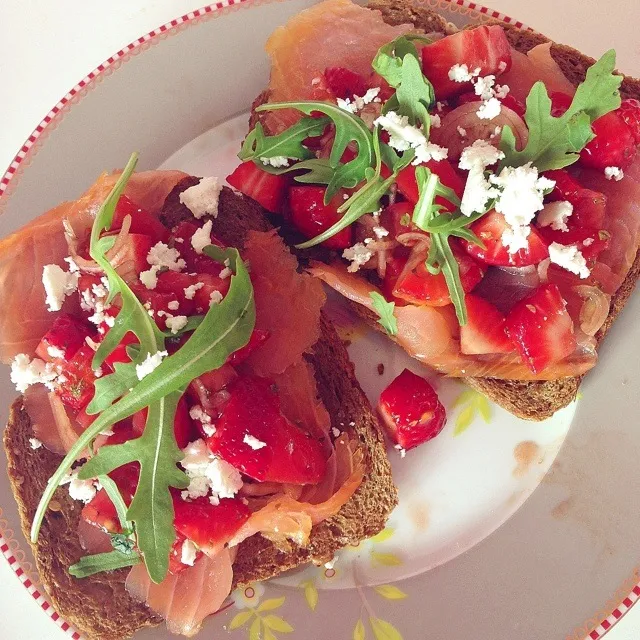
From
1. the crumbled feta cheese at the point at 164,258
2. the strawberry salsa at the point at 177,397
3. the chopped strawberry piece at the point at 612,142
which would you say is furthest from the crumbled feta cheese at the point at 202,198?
the chopped strawberry piece at the point at 612,142

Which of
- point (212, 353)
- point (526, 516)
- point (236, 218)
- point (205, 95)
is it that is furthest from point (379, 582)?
point (205, 95)

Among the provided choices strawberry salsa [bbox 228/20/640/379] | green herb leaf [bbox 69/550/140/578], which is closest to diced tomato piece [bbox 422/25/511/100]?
strawberry salsa [bbox 228/20/640/379]

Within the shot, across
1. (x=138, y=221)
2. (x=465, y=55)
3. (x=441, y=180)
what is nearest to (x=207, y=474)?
(x=138, y=221)

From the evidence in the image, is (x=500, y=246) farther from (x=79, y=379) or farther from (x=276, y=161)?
(x=79, y=379)

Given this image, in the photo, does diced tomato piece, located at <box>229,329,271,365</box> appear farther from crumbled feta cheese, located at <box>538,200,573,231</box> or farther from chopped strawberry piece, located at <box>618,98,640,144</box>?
chopped strawberry piece, located at <box>618,98,640,144</box>

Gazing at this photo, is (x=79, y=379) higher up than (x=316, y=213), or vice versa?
(x=316, y=213)

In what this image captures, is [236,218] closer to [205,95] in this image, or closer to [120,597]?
[205,95]
